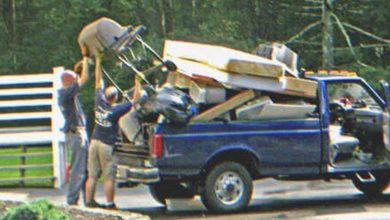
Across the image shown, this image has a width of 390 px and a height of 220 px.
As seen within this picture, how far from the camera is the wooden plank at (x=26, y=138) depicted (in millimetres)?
17266

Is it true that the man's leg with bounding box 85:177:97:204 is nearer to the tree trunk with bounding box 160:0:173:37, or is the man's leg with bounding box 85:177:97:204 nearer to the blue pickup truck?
the blue pickup truck

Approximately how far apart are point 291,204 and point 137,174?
2612 millimetres

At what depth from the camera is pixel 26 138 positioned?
1730 cm

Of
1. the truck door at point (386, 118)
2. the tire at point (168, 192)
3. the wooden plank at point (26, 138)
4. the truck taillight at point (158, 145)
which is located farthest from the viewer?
the wooden plank at point (26, 138)

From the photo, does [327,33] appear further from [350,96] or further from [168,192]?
[168,192]

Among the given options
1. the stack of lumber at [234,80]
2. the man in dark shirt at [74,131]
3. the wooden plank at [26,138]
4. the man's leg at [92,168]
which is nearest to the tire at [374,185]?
the stack of lumber at [234,80]

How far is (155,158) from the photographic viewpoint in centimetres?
1295

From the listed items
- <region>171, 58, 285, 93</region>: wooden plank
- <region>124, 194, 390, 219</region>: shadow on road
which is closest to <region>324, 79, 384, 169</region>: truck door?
<region>124, 194, 390, 219</region>: shadow on road

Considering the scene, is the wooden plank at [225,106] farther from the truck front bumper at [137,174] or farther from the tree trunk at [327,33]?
the tree trunk at [327,33]

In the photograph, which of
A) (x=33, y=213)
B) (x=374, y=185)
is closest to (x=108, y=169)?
(x=374, y=185)

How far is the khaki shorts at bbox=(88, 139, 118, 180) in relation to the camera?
43.7 ft

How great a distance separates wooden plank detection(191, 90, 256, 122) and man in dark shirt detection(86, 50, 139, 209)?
0.89 meters

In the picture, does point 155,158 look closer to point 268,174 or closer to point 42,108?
point 268,174

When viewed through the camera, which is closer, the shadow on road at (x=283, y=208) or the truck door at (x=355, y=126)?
the shadow on road at (x=283, y=208)
